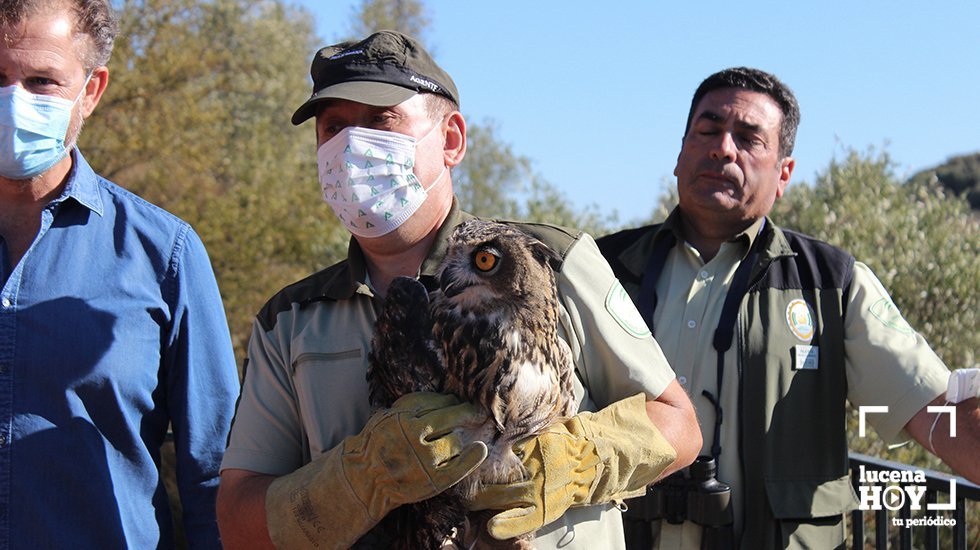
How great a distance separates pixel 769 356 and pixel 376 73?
1.81m

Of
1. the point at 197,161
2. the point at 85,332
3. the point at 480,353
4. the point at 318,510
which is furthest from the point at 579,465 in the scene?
the point at 197,161

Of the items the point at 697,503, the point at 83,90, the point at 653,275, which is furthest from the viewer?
the point at 653,275

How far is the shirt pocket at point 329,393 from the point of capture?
8.10ft

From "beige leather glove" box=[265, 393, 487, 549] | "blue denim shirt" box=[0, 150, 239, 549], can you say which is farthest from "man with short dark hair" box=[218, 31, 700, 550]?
"blue denim shirt" box=[0, 150, 239, 549]

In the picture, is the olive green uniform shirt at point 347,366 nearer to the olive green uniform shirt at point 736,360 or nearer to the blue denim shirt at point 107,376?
the blue denim shirt at point 107,376

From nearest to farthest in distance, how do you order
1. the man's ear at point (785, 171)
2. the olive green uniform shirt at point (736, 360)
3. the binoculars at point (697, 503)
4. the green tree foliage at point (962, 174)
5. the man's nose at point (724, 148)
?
the binoculars at point (697, 503) < the olive green uniform shirt at point (736, 360) < the man's nose at point (724, 148) < the man's ear at point (785, 171) < the green tree foliage at point (962, 174)

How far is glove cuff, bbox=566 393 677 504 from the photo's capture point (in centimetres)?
232

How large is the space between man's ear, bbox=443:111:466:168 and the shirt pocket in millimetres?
668

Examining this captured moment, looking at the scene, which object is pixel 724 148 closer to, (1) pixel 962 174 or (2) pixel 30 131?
(2) pixel 30 131

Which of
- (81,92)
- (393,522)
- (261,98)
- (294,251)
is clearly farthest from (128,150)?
(393,522)

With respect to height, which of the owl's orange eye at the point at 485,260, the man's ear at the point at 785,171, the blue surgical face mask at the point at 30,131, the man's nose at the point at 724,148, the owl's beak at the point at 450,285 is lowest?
the owl's beak at the point at 450,285

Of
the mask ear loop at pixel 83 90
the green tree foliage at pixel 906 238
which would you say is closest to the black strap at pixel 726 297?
the mask ear loop at pixel 83 90

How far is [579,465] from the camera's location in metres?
2.29

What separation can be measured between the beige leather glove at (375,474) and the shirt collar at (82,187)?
1171 mm
